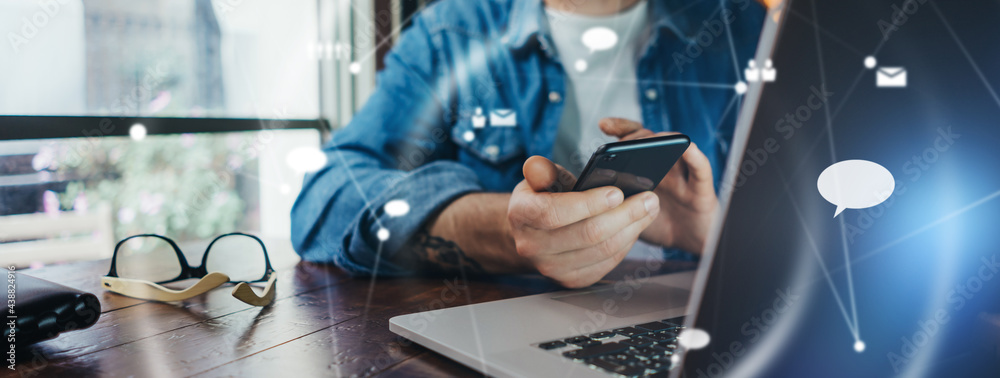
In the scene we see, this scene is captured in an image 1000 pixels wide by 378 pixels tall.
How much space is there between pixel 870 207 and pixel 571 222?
0.23 meters

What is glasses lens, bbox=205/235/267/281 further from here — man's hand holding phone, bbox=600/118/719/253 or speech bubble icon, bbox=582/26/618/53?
speech bubble icon, bbox=582/26/618/53

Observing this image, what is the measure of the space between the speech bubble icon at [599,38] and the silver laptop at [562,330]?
27.2 inches

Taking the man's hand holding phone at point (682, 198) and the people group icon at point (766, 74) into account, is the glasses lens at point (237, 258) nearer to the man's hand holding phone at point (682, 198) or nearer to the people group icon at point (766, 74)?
the man's hand holding phone at point (682, 198)

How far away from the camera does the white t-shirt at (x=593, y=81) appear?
1097mm

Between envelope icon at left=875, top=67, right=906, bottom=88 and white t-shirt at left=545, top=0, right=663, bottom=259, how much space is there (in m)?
0.73

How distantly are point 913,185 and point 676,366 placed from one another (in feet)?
0.58

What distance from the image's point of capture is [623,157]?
453 mm

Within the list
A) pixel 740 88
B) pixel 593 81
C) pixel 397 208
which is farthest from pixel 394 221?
pixel 740 88

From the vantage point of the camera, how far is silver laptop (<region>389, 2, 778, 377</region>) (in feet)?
1.11

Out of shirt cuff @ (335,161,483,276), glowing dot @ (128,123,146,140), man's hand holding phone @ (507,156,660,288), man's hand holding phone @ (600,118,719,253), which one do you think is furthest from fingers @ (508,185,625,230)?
glowing dot @ (128,123,146,140)

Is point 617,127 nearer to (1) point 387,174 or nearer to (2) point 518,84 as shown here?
(1) point 387,174

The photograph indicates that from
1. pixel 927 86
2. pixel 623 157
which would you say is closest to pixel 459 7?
pixel 623 157

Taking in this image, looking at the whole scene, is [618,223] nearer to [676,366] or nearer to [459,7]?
[676,366]

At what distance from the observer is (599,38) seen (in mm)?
1145
